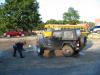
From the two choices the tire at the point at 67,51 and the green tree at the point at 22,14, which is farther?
the green tree at the point at 22,14

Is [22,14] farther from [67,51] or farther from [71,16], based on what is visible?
[67,51]

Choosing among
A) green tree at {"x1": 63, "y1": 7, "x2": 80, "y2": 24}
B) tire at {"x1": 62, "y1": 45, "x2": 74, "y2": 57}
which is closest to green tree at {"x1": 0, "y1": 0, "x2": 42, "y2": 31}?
green tree at {"x1": 63, "y1": 7, "x2": 80, "y2": 24}

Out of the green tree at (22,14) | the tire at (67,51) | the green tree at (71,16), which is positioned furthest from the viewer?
the green tree at (71,16)

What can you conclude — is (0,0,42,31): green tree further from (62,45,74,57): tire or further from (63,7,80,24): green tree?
(62,45,74,57): tire

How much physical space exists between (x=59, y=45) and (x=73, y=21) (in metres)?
76.6

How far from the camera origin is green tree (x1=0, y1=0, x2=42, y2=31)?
219 feet

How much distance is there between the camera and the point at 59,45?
2166 cm

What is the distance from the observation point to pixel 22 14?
6856 centimetres

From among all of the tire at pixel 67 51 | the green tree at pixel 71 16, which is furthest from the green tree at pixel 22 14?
the tire at pixel 67 51

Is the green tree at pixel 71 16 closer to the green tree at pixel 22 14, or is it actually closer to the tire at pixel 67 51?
the green tree at pixel 22 14

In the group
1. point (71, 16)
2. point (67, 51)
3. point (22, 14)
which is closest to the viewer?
point (67, 51)

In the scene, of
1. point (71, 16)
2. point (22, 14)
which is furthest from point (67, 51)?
point (71, 16)

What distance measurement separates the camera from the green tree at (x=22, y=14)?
219 feet

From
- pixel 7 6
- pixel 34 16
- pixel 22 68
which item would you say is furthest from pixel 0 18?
pixel 22 68
